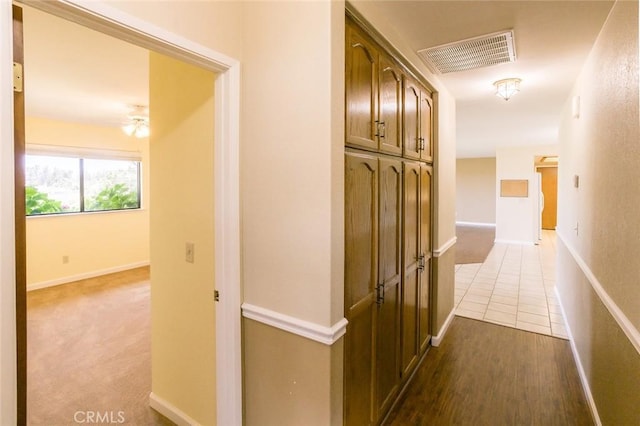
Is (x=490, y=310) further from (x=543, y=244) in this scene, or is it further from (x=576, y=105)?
(x=543, y=244)

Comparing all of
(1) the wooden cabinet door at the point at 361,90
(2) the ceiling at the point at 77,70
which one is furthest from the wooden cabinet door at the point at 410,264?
(2) the ceiling at the point at 77,70

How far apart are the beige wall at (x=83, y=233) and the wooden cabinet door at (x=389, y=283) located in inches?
201

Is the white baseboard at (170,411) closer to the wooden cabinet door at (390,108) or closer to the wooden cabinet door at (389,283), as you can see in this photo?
the wooden cabinet door at (389,283)

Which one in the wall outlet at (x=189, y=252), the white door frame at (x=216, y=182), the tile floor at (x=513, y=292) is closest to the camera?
the white door frame at (x=216, y=182)

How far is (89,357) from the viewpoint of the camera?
9.39 feet

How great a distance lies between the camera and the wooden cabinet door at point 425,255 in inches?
103

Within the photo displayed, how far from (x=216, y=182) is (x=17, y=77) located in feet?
2.54

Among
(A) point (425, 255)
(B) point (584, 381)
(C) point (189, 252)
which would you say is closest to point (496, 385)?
(B) point (584, 381)

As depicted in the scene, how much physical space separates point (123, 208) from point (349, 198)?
5509mm

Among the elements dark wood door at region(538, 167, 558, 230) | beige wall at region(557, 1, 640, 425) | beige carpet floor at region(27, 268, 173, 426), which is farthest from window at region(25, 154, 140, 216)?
dark wood door at region(538, 167, 558, 230)

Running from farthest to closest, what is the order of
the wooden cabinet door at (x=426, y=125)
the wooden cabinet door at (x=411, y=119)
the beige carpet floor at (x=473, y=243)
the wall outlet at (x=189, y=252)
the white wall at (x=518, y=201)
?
the white wall at (x=518, y=201), the beige carpet floor at (x=473, y=243), the wooden cabinet door at (x=426, y=125), the wooden cabinet door at (x=411, y=119), the wall outlet at (x=189, y=252)

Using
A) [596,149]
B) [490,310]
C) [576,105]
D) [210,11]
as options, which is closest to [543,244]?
[490,310]

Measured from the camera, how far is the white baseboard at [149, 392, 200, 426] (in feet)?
6.55

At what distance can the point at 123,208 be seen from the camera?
5750 millimetres
